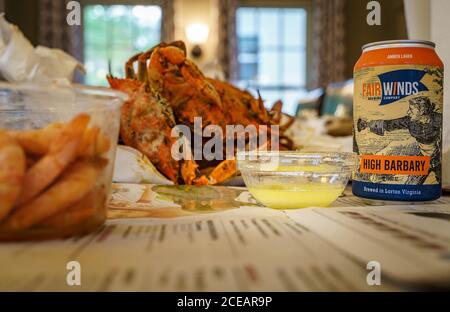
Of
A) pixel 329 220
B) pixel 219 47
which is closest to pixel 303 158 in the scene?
pixel 329 220

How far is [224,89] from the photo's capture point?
96cm

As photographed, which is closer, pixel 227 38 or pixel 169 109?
pixel 169 109

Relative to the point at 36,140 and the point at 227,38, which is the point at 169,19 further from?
the point at 36,140

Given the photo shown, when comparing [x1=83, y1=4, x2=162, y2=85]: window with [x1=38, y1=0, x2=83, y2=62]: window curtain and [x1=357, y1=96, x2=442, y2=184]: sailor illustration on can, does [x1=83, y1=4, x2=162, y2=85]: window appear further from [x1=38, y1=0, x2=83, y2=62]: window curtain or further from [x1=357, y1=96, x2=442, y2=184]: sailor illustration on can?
[x1=357, y1=96, x2=442, y2=184]: sailor illustration on can

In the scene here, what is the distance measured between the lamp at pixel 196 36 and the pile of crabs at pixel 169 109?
461cm

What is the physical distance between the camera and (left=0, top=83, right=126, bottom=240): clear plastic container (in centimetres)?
39

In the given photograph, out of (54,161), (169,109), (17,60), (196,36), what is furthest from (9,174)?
(196,36)

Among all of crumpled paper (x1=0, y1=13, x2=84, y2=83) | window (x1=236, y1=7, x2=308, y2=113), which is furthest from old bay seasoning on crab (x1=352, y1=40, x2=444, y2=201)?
window (x1=236, y1=7, x2=308, y2=113)

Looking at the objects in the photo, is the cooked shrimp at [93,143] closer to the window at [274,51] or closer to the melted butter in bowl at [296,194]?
the melted butter in bowl at [296,194]

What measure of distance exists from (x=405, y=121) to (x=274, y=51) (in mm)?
5405

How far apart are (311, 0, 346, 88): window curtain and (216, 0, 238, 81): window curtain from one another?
1022 millimetres

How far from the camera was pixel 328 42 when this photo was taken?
5.71 meters

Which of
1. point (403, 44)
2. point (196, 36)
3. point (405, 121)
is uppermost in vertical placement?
point (196, 36)
